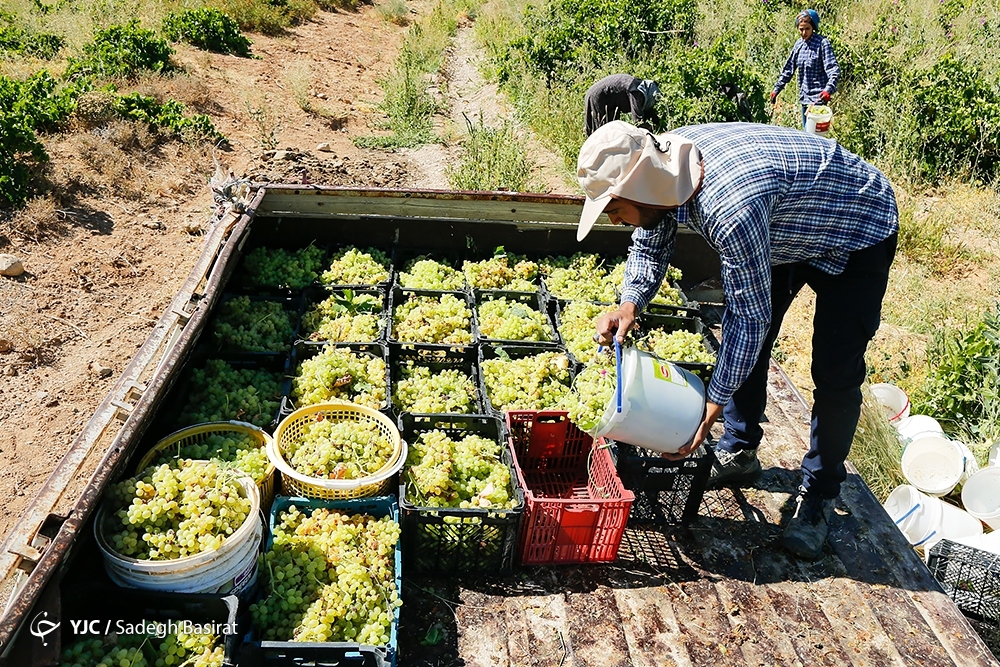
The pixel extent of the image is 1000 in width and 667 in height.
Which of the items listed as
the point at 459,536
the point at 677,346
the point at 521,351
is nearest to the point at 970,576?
the point at 677,346

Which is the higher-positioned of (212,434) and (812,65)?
(812,65)

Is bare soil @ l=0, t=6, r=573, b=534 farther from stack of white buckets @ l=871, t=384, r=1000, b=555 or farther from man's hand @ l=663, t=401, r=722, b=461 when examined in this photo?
stack of white buckets @ l=871, t=384, r=1000, b=555

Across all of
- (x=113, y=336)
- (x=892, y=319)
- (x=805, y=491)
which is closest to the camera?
(x=805, y=491)

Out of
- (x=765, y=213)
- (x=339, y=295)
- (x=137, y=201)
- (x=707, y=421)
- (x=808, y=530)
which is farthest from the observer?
(x=137, y=201)

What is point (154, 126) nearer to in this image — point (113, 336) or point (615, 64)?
point (113, 336)

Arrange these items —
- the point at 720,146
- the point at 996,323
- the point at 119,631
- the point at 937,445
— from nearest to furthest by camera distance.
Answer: the point at 119,631 < the point at 720,146 < the point at 937,445 < the point at 996,323

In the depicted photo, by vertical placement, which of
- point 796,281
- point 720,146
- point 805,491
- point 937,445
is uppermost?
point 720,146

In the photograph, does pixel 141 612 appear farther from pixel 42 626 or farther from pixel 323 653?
pixel 323 653

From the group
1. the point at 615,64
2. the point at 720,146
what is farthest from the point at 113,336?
the point at 615,64

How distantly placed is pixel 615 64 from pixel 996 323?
7304 mm

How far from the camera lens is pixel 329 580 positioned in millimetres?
2777

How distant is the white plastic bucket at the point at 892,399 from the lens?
5.04 meters

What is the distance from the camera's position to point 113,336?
17.6 feet

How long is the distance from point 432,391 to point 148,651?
1.94m
